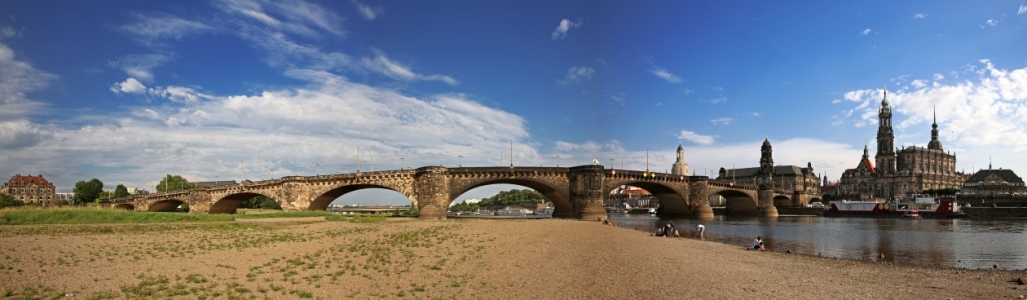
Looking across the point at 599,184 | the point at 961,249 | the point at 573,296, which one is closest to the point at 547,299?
the point at 573,296

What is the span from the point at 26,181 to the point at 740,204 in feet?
626

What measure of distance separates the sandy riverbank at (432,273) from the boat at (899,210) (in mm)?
93454

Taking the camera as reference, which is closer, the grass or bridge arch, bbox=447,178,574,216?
the grass

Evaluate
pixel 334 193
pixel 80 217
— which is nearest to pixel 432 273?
pixel 80 217

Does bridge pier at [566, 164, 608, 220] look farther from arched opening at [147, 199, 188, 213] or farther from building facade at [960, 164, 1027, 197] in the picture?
building facade at [960, 164, 1027, 197]

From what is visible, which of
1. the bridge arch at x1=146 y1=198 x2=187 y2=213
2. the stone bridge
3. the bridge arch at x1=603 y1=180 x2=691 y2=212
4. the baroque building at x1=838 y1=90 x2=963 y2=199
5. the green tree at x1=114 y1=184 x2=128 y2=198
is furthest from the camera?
the baroque building at x1=838 y1=90 x2=963 y2=199

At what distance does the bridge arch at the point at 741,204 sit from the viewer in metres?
119

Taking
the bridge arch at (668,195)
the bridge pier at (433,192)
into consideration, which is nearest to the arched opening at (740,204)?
the bridge arch at (668,195)

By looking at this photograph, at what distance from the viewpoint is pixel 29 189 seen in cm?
14925

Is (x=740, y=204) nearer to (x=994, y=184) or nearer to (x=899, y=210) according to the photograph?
(x=899, y=210)

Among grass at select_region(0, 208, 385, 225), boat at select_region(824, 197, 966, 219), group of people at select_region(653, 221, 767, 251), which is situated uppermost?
grass at select_region(0, 208, 385, 225)

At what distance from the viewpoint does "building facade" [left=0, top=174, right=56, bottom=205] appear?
14562cm

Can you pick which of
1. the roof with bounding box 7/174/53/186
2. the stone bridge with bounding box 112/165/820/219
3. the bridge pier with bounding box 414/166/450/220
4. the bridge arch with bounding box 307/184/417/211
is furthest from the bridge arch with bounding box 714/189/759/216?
the roof with bounding box 7/174/53/186

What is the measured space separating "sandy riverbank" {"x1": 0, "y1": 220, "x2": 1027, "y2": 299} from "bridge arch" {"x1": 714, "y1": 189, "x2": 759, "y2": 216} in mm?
98578
